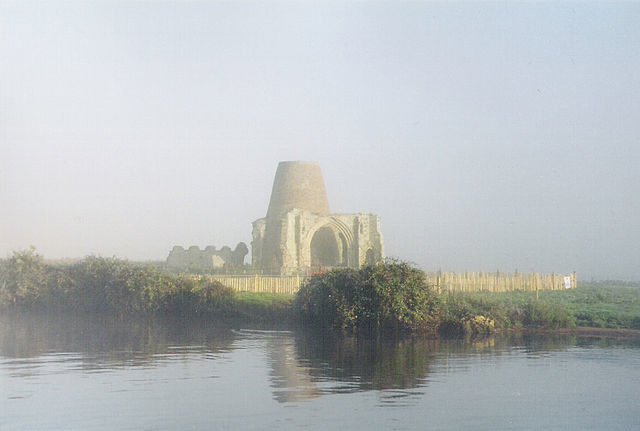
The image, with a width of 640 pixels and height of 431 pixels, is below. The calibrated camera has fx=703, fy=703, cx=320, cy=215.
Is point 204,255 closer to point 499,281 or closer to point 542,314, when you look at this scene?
point 499,281

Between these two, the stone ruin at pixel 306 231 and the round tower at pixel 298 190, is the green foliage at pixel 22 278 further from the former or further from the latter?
the round tower at pixel 298 190

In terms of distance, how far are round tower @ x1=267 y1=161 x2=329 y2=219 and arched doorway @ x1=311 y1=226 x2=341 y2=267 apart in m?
1.18

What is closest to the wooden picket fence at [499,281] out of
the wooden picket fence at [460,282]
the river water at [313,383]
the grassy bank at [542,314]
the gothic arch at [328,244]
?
the wooden picket fence at [460,282]

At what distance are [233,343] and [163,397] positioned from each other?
5874 mm

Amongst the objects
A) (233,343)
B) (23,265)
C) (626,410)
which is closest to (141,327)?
(233,343)

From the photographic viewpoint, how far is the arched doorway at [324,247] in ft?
121

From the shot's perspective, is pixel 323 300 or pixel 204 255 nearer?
pixel 323 300

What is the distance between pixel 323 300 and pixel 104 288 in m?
7.83

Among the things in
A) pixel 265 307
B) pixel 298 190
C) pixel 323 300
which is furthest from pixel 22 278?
pixel 298 190

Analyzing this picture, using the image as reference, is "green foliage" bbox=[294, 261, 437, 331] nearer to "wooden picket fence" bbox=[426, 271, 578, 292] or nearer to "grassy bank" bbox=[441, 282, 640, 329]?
"grassy bank" bbox=[441, 282, 640, 329]

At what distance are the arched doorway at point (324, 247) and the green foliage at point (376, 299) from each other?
63.1 feet

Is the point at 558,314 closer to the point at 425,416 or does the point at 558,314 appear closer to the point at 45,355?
the point at 425,416

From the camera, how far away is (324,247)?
123ft

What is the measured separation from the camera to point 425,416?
7.82m
